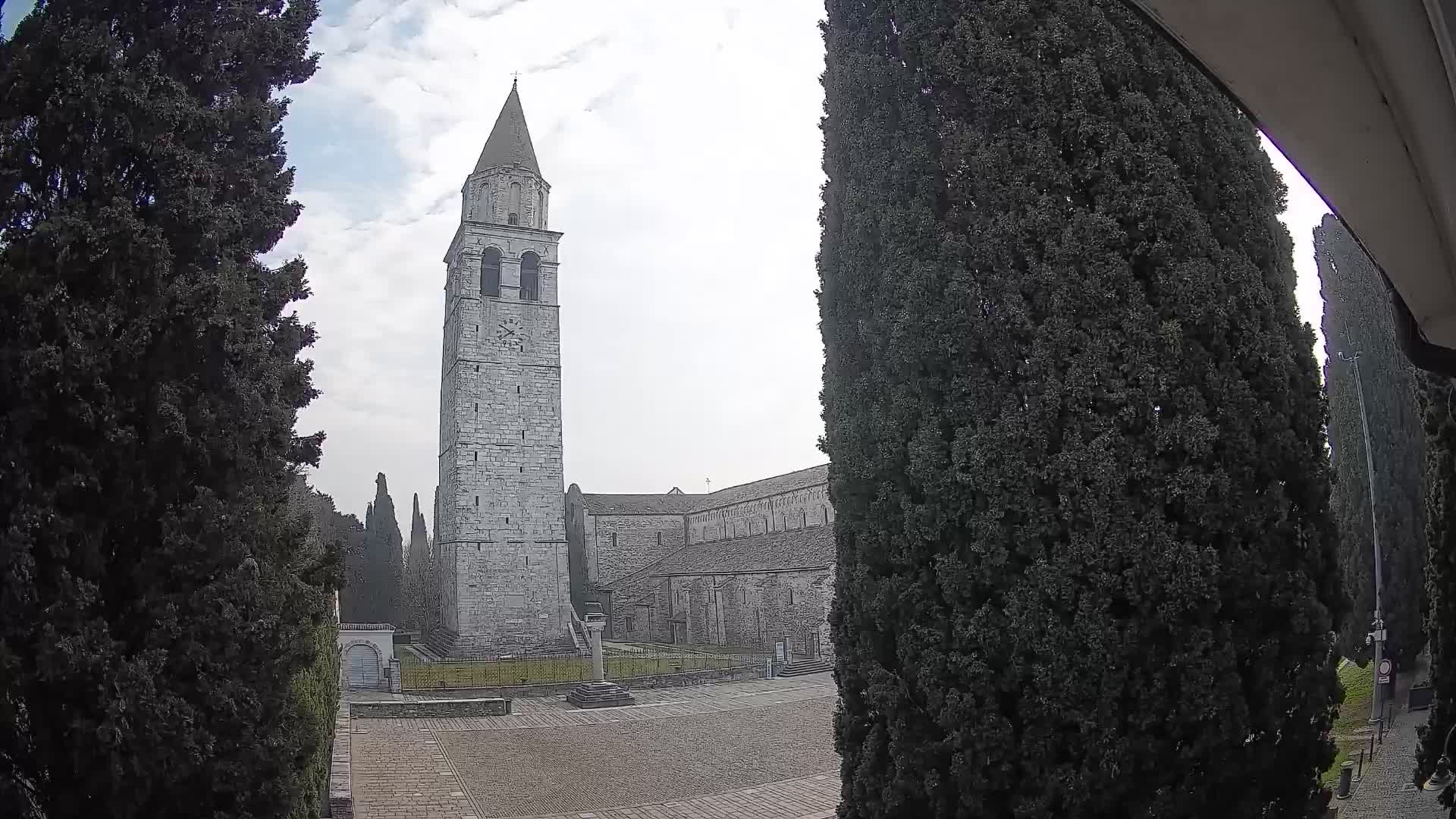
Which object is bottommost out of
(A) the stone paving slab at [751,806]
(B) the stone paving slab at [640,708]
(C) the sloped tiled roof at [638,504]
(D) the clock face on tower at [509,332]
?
(B) the stone paving slab at [640,708]

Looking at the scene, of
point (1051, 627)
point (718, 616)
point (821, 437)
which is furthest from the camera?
point (718, 616)

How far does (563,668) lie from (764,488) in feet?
54.1

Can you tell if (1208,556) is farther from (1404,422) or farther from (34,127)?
(1404,422)

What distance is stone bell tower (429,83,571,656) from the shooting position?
33.8 metres

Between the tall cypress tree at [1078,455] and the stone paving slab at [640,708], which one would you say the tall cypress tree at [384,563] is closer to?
the stone paving slab at [640,708]

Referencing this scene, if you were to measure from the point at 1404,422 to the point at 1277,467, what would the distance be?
15285mm

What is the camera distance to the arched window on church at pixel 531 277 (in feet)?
120

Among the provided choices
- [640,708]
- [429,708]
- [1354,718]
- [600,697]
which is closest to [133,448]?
[1354,718]

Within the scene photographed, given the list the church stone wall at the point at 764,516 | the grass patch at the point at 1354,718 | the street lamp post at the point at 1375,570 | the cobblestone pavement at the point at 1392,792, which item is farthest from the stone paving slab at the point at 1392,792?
the church stone wall at the point at 764,516

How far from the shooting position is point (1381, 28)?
1.63 metres

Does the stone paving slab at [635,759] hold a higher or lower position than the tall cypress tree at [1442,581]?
lower

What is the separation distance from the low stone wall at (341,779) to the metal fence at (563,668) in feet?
28.1

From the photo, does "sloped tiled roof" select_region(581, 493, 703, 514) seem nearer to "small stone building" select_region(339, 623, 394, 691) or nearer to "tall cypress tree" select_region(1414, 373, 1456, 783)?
"small stone building" select_region(339, 623, 394, 691)

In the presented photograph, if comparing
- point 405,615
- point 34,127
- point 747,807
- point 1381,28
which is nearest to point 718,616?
point 405,615
